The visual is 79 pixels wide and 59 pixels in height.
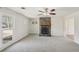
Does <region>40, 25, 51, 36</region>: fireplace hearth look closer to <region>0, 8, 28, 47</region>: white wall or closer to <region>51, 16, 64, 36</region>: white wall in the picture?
<region>51, 16, 64, 36</region>: white wall

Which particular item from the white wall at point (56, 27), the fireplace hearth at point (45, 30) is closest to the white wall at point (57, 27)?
the white wall at point (56, 27)

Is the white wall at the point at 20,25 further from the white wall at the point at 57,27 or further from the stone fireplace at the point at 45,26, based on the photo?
the white wall at the point at 57,27

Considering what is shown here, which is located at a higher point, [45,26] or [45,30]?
[45,26]

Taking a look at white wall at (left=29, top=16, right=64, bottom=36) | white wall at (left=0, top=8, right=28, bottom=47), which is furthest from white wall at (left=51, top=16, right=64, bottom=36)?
white wall at (left=0, top=8, right=28, bottom=47)

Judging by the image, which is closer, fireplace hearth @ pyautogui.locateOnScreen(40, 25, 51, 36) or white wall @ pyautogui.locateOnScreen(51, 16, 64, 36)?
fireplace hearth @ pyautogui.locateOnScreen(40, 25, 51, 36)

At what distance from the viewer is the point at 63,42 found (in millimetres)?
3375

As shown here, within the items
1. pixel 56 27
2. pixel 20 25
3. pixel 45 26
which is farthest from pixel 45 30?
pixel 20 25

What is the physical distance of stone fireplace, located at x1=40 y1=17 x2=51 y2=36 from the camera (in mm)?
3025

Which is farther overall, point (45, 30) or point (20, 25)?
point (45, 30)

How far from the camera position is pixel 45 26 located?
3.23 meters

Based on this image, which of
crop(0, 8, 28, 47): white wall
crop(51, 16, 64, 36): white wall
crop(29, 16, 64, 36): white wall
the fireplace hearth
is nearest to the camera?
crop(0, 8, 28, 47): white wall

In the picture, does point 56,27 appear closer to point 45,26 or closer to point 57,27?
point 57,27
